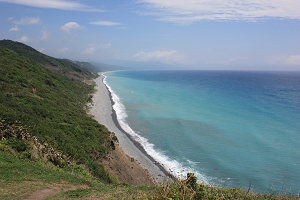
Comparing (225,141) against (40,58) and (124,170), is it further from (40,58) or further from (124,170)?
(40,58)

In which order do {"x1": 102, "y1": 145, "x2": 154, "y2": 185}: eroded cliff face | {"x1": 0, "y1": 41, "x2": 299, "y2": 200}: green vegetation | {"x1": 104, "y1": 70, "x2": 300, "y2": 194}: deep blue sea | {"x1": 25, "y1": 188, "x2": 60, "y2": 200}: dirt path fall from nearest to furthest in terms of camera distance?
{"x1": 0, "y1": 41, "x2": 299, "y2": 200}: green vegetation
{"x1": 25, "y1": 188, "x2": 60, "y2": 200}: dirt path
{"x1": 102, "y1": 145, "x2": 154, "y2": 185}: eroded cliff face
{"x1": 104, "y1": 70, "x2": 300, "y2": 194}: deep blue sea

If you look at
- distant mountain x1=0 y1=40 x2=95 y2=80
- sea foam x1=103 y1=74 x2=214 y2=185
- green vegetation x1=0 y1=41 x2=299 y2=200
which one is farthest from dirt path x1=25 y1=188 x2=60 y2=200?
distant mountain x1=0 y1=40 x2=95 y2=80

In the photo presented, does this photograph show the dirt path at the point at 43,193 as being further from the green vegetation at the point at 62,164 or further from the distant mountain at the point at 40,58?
the distant mountain at the point at 40,58

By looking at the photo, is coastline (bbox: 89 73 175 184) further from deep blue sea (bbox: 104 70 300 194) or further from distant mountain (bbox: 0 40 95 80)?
distant mountain (bbox: 0 40 95 80)

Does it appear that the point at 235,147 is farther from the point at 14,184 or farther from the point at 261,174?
the point at 14,184

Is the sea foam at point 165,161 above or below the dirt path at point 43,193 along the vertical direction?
below

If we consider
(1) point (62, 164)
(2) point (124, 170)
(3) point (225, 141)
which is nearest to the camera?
(1) point (62, 164)

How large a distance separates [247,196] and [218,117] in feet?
137

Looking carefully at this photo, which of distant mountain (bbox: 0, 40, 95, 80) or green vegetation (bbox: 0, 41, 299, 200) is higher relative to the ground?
distant mountain (bbox: 0, 40, 95, 80)

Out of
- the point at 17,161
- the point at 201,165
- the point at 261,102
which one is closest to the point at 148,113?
the point at 201,165

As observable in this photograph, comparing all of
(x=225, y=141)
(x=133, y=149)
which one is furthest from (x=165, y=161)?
(x=225, y=141)

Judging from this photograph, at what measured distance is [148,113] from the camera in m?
51.5

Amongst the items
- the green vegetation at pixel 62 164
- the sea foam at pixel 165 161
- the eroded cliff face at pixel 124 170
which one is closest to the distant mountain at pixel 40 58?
the sea foam at pixel 165 161

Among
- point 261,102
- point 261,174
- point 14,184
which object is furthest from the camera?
point 261,102
